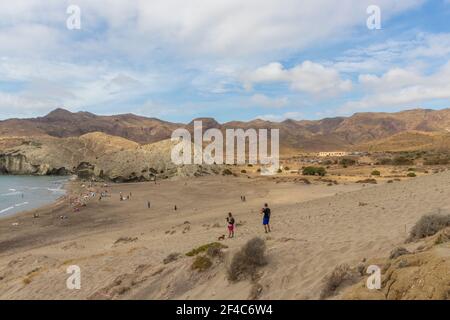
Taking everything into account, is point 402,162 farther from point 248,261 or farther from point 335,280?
point 335,280

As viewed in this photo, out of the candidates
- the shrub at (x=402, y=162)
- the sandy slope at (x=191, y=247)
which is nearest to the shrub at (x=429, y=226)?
the sandy slope at (x=191, y=247)

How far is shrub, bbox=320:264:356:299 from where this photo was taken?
7.36 metres

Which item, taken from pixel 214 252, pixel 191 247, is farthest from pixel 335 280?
pixel 191 247

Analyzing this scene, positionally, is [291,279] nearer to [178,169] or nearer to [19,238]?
[19,238]

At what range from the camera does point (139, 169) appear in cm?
7756

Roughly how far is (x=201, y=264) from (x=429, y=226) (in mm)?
5730

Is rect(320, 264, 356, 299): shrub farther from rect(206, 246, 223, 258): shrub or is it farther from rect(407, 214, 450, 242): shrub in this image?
rect(206, 246, 223, 258): shrub

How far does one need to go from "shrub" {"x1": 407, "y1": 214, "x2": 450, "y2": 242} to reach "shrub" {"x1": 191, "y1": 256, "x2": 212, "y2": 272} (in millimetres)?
4991

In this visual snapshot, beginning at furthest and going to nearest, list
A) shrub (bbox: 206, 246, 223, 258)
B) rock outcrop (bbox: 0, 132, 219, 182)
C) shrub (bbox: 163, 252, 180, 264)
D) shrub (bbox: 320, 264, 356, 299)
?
rock outcrop (bbox: 0, 132, 219, 182)
shrub (bbox: 163, 252, 180, 264)
shrub (bbox: 206, 246, 223, 258)
shrub (bbox: 320, 264, 356, 299)

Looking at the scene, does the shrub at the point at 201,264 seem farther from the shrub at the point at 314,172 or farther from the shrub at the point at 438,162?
the shrub at the point at 438,162

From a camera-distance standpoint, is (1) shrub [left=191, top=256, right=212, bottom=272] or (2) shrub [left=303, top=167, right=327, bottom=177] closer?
(1) shrub [left=191, top=256, right=212, bottom=272]

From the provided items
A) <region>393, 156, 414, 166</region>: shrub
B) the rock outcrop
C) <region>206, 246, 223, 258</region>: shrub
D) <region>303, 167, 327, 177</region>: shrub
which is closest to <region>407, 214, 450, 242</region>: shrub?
<region>206, 246, 223, 258</region>: shrub

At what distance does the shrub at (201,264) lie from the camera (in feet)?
33.6

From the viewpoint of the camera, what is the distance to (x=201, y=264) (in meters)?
10.3
